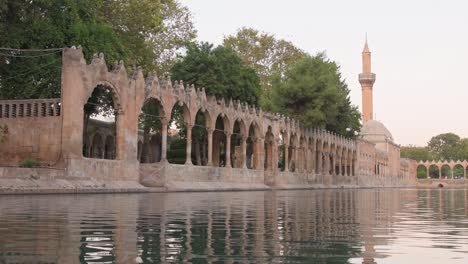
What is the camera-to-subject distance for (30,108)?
27.2 meters

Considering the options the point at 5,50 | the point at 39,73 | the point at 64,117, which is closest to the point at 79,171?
the point at 64,117

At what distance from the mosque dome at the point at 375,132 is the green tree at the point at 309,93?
4894cm

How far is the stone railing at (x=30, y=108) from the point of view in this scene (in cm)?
2662

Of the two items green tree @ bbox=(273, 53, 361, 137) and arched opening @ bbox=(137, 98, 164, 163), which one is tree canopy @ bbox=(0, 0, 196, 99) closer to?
arched opening @ bbox=(137, 98, 164, 163)

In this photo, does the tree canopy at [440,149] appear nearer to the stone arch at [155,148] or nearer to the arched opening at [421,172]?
the arched opening at [421,172]

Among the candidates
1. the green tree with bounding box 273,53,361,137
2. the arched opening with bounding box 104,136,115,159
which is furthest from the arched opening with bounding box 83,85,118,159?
the green tree with bounding box 273,53,361,137

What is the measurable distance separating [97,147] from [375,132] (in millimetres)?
67008

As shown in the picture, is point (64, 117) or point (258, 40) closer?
point (64, 117)

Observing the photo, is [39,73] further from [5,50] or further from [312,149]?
[312,149]

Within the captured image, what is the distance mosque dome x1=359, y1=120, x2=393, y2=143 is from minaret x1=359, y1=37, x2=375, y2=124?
336 cm

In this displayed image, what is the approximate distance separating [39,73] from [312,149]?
3250 cm

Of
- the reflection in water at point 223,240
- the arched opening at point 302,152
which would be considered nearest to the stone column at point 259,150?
the arched opening at point 302,152

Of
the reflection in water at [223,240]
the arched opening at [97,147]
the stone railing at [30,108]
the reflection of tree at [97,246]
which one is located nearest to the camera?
the reflection of tree at [97,246]

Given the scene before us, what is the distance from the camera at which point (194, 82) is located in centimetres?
4084
